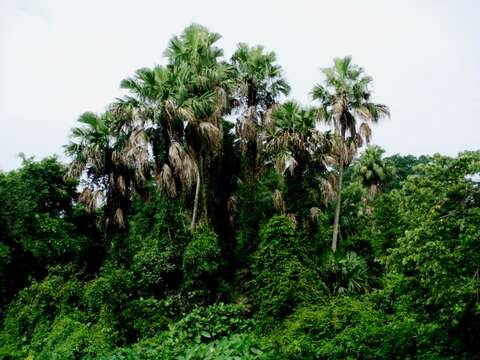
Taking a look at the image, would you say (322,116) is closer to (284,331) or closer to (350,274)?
(350,274)

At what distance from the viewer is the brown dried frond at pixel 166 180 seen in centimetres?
1466

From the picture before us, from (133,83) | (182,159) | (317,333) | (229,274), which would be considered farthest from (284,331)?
(133,83)

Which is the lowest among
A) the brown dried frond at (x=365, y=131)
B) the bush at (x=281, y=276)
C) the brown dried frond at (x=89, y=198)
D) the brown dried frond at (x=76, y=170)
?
the bush at (x=281, y=276)

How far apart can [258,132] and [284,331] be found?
27.9ft

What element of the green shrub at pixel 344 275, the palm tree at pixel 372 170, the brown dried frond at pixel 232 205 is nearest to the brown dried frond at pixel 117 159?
the brown dried frond at pixel 232 205

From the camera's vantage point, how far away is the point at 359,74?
18375 millimetres

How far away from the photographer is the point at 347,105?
1816cm

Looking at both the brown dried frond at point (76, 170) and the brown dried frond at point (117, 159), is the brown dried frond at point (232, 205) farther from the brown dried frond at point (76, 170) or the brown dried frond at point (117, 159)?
the brown dried frond at point (76, 170)

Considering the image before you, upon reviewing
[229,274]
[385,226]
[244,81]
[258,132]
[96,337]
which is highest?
[244,81]

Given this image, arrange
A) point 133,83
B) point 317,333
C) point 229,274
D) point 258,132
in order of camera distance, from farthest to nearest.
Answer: point 258,132 → point 133,83 → point 229,274 → point 317,333

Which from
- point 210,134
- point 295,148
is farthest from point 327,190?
point 210,134

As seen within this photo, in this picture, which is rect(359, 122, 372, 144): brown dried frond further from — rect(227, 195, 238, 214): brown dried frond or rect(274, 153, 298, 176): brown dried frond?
rect(227, 195, 238, 214): brown dried frond

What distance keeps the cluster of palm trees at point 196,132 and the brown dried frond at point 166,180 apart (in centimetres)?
3

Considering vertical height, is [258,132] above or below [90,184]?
above
